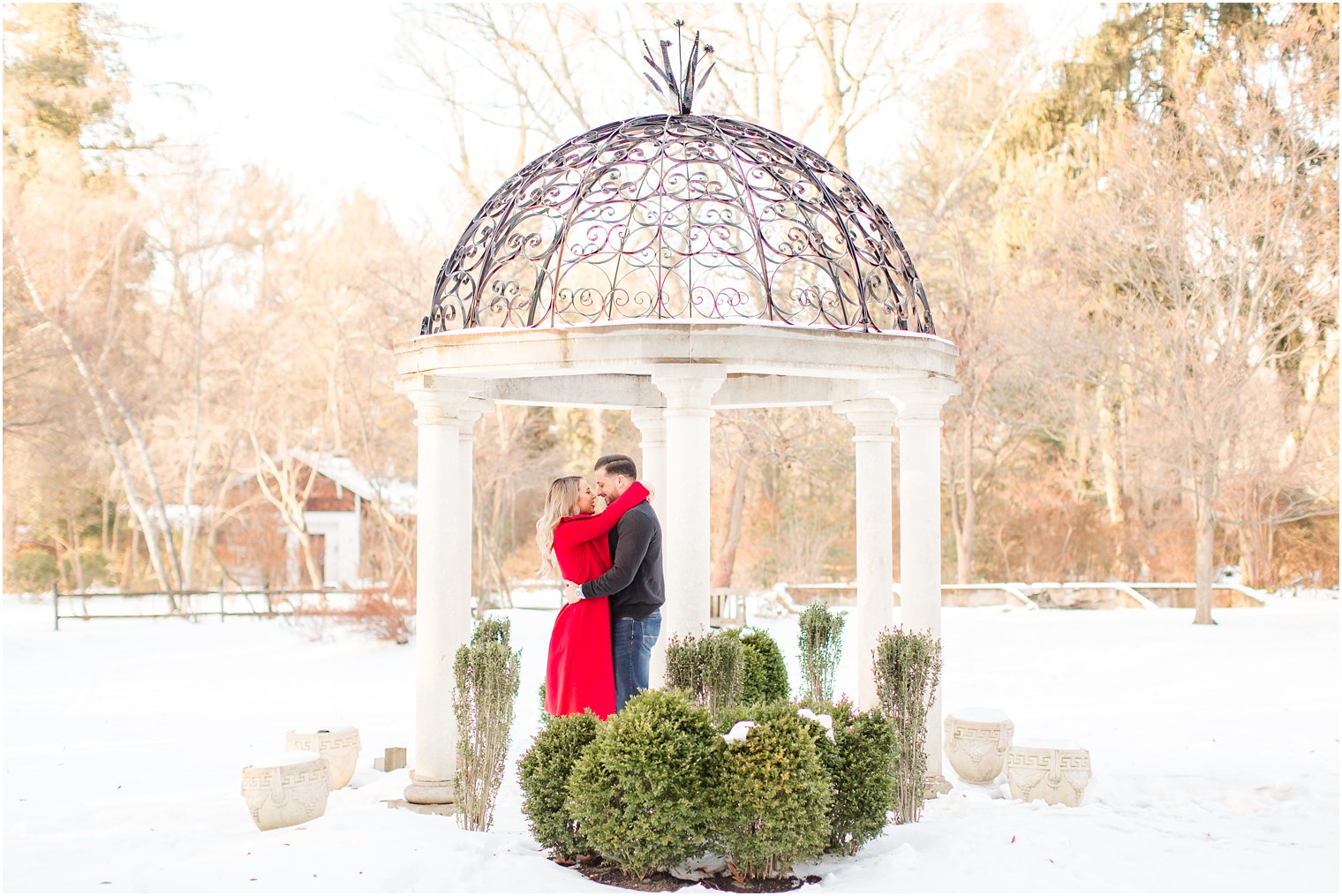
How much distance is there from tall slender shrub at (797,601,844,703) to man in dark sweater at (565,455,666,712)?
225cm

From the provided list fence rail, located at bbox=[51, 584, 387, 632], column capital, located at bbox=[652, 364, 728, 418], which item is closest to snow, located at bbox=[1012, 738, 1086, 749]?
column capital, located at bbox=[652, 364, 728, 418]

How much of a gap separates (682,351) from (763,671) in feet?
10.9

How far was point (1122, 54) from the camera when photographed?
2858cm

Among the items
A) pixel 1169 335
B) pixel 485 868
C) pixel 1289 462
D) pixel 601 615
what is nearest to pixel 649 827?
pixel 485 868

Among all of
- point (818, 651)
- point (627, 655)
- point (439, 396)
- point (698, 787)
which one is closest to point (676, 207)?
point (439, 396)

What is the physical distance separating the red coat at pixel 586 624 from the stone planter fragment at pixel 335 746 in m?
2.55

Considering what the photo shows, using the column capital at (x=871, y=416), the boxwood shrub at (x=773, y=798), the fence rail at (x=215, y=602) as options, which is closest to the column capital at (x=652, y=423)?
the column capital at (x=871, y=416)

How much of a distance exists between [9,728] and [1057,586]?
61.7 ft

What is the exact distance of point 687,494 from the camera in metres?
6.84

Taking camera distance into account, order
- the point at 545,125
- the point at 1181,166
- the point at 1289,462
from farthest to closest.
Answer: the point at 545,125 → the point at 1289,462 → the point at 1181,166

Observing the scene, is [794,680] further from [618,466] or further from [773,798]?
[773,798]

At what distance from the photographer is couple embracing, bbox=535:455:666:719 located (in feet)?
22.7

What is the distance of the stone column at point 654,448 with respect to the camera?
30.9ft

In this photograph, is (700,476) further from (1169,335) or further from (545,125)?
(545,125)
